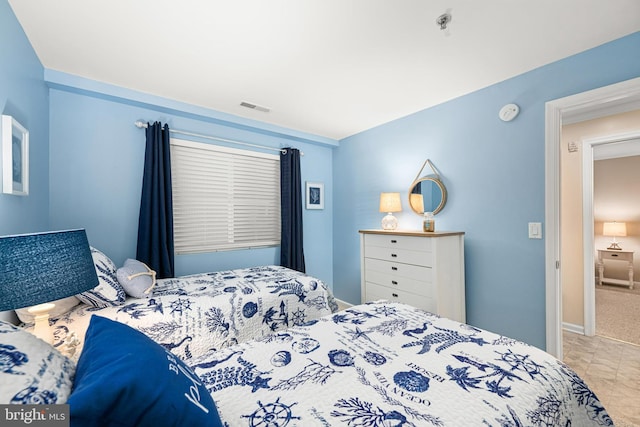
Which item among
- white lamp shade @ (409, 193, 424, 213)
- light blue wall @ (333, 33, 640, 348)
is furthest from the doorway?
white lamp shade @ (409, 193, 424, 213)

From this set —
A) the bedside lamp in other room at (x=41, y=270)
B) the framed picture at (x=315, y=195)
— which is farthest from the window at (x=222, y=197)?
the bedside lamp in other room at (x=41, y=270)

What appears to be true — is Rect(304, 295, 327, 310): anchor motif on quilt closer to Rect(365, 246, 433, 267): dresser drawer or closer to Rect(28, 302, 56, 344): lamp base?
Rect(365, 246, 433, 267): dresser drawer

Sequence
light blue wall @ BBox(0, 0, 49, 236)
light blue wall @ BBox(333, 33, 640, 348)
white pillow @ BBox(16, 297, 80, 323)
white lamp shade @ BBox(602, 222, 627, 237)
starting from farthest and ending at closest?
white lamp shade @ BBox(602, 222, 627, 237)
light blue wall @ BBox(333, 33, 640, 348)
light blue wall @ BBox(0, 0, 49, 236)
white pillow @ BBox(16, 297, 80, 323)

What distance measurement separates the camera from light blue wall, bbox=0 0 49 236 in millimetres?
1472

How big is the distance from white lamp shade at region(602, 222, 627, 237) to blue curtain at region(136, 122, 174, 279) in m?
6.75

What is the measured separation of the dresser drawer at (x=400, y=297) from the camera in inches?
92.2

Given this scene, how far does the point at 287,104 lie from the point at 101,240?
2.23 metres

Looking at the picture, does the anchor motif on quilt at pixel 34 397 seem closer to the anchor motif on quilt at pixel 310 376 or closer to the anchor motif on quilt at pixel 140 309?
the anchor motif on quilt at pixel 310 376

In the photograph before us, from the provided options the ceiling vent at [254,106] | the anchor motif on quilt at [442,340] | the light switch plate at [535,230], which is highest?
the ceiling vent at [254,106]

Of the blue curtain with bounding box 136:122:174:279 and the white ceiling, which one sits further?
the blue curtain with bounding box 136:122:174:279

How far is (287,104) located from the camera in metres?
2.84

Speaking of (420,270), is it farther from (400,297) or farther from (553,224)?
(553,224)

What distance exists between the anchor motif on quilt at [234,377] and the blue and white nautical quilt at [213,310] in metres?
0.79

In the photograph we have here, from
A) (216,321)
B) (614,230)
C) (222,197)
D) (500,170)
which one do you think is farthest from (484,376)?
(614,230)
